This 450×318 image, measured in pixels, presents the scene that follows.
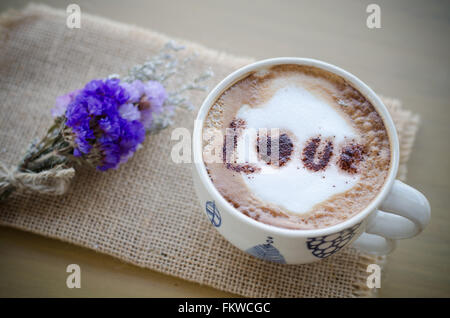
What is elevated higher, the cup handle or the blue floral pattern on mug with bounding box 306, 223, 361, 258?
the cup handle

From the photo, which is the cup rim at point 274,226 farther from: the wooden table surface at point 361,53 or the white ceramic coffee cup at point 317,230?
the wooden table surface at point 361,53

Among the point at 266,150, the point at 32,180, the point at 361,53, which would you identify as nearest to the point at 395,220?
the point at 266,150

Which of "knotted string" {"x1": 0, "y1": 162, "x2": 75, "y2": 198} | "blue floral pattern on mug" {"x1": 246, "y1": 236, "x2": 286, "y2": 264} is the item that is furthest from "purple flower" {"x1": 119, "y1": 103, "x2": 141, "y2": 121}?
"blue floral pattern on mug" {"x1": 246, "y1": 236, "x2": 286, "y2": 264}

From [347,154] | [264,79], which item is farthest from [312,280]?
[264,79]

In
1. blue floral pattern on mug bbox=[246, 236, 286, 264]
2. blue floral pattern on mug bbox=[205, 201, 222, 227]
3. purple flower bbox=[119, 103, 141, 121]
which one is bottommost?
blue floral pattern on mug bbox=[246, 236, 286, 264]

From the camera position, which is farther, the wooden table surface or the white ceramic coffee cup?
the wooden table surface

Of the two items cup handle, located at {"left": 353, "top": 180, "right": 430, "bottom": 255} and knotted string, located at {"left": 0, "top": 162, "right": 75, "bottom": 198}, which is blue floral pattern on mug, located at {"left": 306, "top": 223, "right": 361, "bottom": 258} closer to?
cup handle, located at {"left": 353, "top": 180, "right": 430, "bottom": 255}
